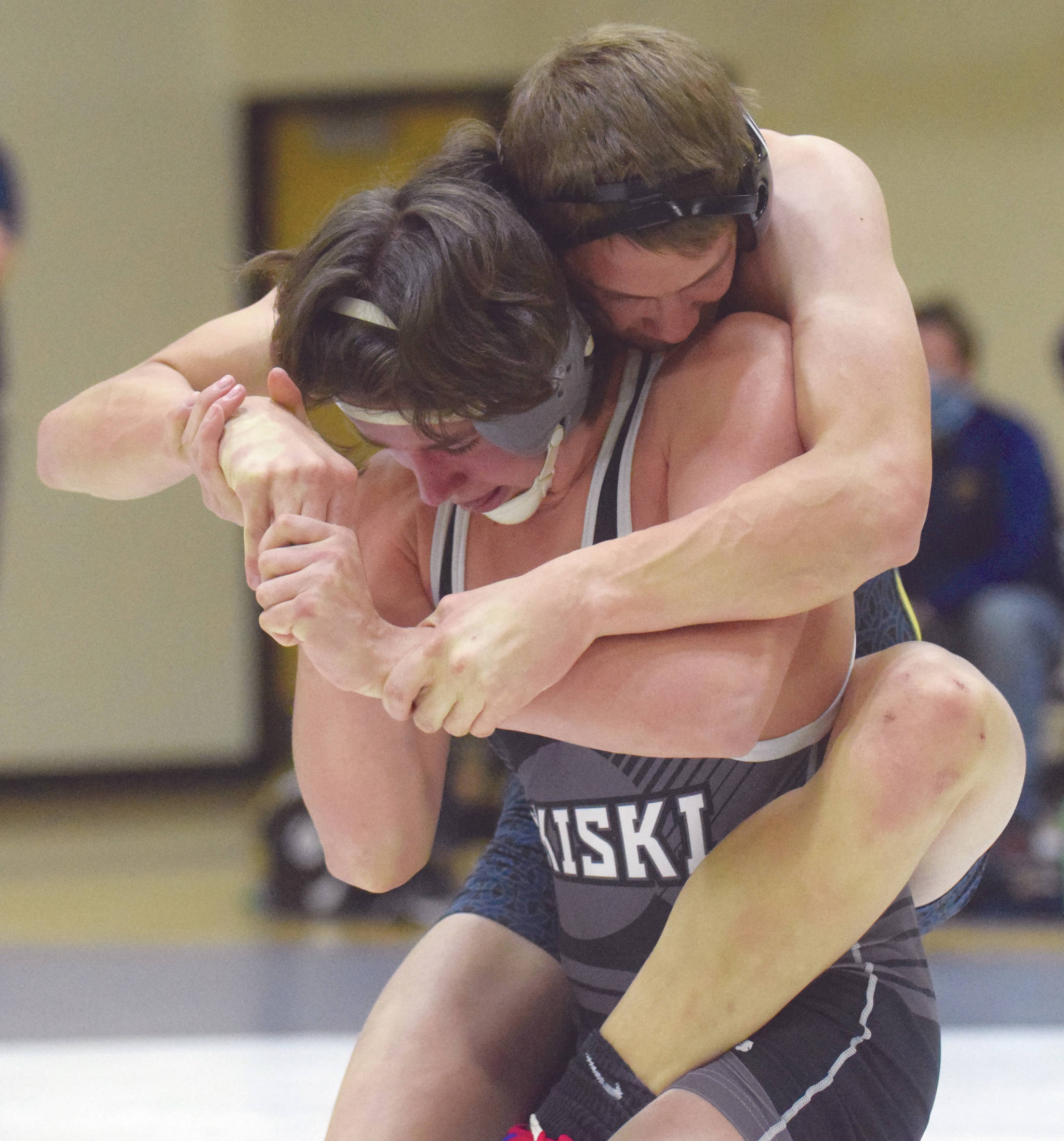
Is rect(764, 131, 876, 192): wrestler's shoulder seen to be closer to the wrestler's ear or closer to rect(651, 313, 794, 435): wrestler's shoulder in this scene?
rect(651, 313, 794, 435): wrestler's shoulder

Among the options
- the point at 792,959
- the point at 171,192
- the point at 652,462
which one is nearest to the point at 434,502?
the point at 652,462

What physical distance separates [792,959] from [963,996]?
6.79ft

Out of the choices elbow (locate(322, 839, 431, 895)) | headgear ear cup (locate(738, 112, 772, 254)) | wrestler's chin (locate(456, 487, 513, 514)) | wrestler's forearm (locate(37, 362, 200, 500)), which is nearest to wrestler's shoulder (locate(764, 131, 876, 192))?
headgear ear cup (locate(738, 112, 772, 254))

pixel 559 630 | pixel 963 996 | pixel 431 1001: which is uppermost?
pixel 559 630

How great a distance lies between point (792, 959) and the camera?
4.17 ft

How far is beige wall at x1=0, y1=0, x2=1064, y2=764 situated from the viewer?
19.4 feet

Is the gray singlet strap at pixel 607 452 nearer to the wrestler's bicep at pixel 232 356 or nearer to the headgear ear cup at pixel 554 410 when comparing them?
the headgear ear cup at pixel 554 410

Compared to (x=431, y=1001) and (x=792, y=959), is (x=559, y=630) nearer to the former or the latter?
(x=792, y=959)

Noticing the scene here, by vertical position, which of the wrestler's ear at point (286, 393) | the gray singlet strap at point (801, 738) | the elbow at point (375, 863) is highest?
the wrestler's ear at point (286, 393)

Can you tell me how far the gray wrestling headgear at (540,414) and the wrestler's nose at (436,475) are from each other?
45 mm

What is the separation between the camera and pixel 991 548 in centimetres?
407

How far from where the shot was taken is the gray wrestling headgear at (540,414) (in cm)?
124

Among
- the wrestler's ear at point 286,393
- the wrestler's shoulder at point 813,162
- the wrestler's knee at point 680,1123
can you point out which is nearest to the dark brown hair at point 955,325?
the wrestler's shoulder at point 813,162

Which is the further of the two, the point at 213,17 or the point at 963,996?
the point at 213,17
